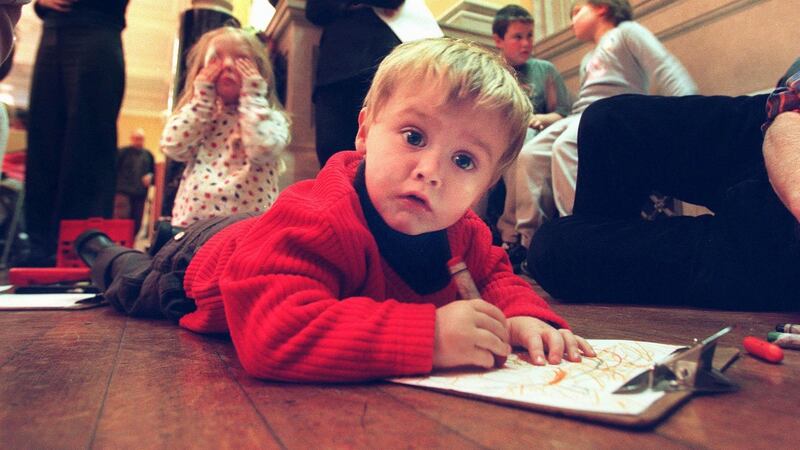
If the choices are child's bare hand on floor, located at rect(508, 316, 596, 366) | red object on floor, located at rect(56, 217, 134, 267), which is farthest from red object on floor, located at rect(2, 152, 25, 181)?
child's bare hand on floor, located at rect(508, 316, 596, 366)

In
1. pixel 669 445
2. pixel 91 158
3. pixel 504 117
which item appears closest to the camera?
pixel 669 445

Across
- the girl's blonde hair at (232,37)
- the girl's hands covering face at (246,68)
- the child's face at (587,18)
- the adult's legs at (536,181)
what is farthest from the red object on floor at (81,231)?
the child's face at (587,18)

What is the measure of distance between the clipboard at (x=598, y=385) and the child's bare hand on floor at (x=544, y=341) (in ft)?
0.04

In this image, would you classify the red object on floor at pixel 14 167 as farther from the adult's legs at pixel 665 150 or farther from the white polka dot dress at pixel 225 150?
the adult's legs at pixel 665 150

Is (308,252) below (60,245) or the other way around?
the other way around

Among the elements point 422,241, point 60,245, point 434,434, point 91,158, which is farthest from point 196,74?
point 434,434

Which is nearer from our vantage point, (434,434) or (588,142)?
(434,434)

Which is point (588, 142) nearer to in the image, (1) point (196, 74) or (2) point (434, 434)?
(2) point (434, 434)

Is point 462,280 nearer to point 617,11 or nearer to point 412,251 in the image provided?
point 412,251

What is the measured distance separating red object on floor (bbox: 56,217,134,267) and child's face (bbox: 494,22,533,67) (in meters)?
1.56

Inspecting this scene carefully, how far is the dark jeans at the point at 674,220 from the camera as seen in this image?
109 cm

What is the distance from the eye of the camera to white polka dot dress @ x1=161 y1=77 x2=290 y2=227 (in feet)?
5.11

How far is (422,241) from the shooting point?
671mm

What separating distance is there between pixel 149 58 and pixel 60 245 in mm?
5287
